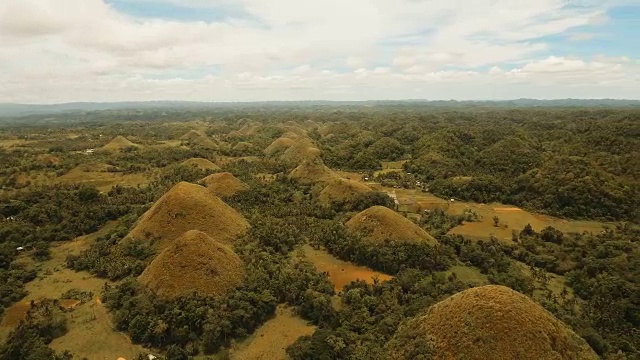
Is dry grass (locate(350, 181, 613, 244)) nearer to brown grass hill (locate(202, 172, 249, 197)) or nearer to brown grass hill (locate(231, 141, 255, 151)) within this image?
brown grass hill (locate(202, 172, 249, 197))

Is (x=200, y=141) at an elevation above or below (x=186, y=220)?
above

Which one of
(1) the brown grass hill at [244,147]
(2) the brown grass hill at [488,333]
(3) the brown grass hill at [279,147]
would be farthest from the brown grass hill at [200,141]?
(2) the brown grass hill at [488,333]

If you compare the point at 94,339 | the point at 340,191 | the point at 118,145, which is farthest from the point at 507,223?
the point at 118,145

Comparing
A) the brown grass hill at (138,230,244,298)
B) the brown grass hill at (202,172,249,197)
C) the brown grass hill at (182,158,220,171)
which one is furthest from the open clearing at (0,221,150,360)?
the brown grass hill at (182,158,220,171)

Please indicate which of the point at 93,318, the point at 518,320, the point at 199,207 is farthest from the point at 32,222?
the point at 518,320

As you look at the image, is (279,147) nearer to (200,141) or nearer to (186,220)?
(200,141)

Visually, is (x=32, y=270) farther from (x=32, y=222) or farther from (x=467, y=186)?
(x=467, y=186)
